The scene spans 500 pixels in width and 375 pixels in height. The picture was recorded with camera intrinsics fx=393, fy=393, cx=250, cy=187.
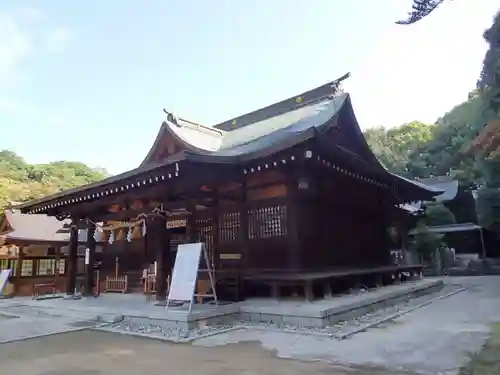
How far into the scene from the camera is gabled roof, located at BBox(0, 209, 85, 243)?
14991mm

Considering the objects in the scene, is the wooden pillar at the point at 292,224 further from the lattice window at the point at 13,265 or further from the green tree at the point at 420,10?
the lattice window at the point at 13,265

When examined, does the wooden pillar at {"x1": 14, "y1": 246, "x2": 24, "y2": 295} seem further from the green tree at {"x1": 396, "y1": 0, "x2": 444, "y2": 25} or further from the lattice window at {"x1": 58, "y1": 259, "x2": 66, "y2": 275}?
the green tree at {"x1": 396, "y1": 0, "x2": 444, "y2": 25}

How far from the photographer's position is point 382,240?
13.4 meters

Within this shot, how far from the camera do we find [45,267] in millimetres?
16531

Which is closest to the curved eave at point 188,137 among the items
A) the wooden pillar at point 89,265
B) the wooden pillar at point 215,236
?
the wooden pillar at point 89,265

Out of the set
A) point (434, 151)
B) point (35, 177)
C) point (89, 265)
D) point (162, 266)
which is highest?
point (434, 151)

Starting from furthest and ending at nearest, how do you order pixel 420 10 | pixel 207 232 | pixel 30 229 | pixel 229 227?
1. pixel 30 229
2. pixel 207 232
3. pixel 229 227
4. pixel 420 10

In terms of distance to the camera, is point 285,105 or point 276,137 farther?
point 285,105

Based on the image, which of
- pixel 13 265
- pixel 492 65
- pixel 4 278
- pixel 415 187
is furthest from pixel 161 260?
pixel 13 265

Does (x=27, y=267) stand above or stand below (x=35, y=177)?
below

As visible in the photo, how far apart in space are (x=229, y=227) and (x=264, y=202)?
1256mm

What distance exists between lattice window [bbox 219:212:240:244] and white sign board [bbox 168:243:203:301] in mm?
2044

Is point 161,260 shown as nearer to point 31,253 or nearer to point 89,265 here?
point 89,265

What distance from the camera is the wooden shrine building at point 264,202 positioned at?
858 cm
